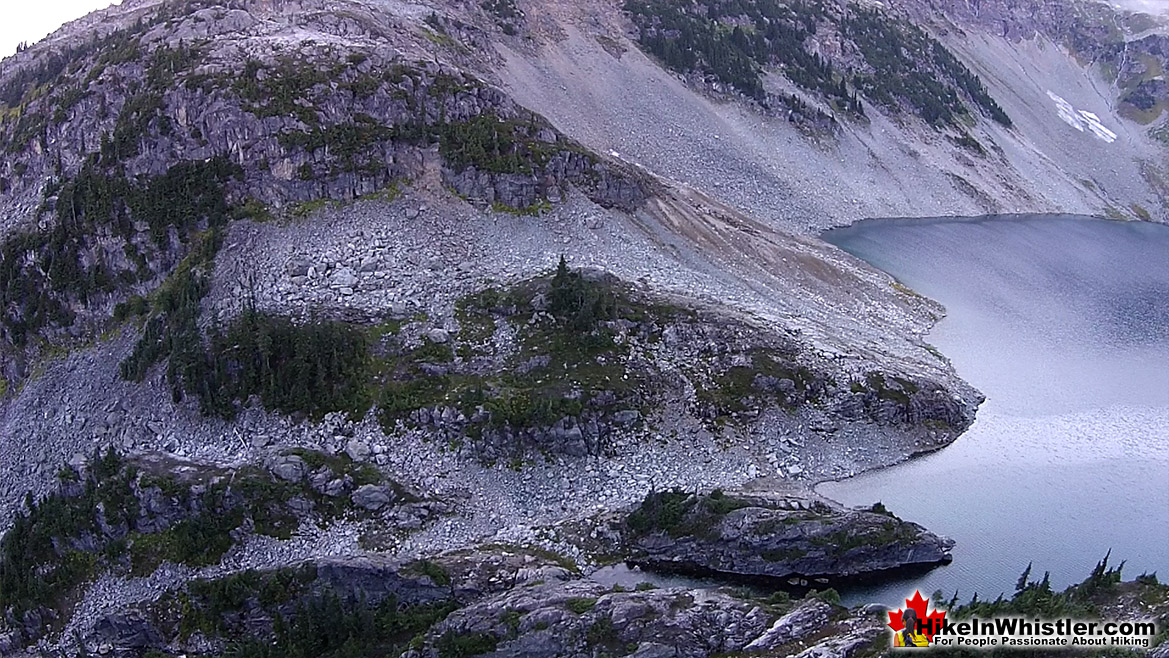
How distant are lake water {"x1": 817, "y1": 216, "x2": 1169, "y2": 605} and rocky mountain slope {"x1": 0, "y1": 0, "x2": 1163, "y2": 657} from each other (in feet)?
12.4

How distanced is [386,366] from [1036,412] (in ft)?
179

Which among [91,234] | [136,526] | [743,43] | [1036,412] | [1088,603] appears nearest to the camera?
[1088,603]

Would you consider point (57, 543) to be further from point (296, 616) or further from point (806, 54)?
point (806, 54)

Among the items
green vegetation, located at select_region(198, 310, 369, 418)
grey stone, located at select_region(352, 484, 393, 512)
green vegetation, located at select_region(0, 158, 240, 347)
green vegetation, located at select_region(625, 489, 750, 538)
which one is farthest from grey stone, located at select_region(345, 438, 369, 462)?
green vegetation, located at select_region(0, 158, 240, 347)

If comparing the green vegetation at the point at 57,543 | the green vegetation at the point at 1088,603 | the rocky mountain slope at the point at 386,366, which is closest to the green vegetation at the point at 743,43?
the rocky mountain slope at the point at 386,366

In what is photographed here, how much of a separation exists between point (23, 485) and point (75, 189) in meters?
28.2

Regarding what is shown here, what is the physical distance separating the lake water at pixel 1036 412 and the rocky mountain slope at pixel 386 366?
3.77 metres

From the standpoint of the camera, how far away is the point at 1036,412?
74375 millimetres

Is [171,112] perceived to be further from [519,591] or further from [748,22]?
[748,22]

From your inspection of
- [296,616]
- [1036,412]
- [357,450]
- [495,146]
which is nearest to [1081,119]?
[1036,412]

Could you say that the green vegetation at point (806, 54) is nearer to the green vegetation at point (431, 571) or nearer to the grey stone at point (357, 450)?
the grey stone at point (357, 450)

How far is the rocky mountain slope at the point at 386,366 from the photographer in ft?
167

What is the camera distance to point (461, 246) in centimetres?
7475

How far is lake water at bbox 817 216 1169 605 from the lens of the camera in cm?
5588
